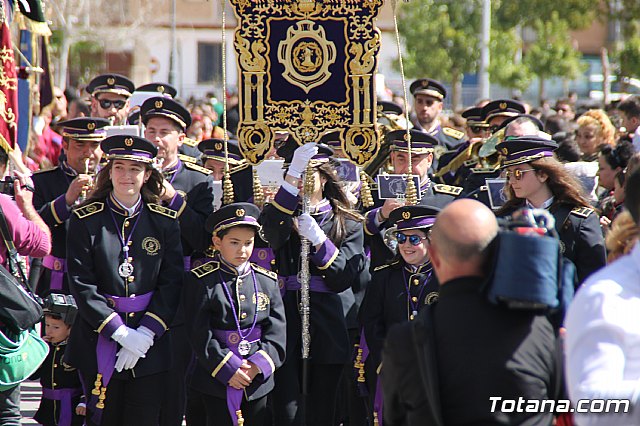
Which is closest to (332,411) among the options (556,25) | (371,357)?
(371,357)

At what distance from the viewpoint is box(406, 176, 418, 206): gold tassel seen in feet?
22.9

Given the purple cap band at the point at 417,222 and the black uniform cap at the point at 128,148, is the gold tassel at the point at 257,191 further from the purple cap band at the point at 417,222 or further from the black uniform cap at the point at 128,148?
the purple cap band at the point at 417,222

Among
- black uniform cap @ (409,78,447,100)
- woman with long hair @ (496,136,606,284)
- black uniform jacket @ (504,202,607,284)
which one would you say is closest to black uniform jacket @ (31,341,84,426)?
woman with long hair @ (496,136,606,284)

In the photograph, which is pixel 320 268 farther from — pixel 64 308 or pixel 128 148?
pixel 64 308

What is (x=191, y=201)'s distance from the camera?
755cm

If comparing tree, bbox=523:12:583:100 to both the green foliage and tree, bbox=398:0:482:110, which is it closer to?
the green foliage

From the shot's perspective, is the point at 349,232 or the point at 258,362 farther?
the point at 349,232

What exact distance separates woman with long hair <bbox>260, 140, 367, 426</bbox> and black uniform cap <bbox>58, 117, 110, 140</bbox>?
63.9 inches

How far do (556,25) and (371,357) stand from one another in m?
29.3

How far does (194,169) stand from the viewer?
789 centimetres

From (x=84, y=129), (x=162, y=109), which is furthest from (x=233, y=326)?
(x=84, y=129)

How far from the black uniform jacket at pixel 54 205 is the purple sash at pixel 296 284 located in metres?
1.66

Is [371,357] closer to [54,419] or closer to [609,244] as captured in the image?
[54,419]

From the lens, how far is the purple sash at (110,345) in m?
6.48
